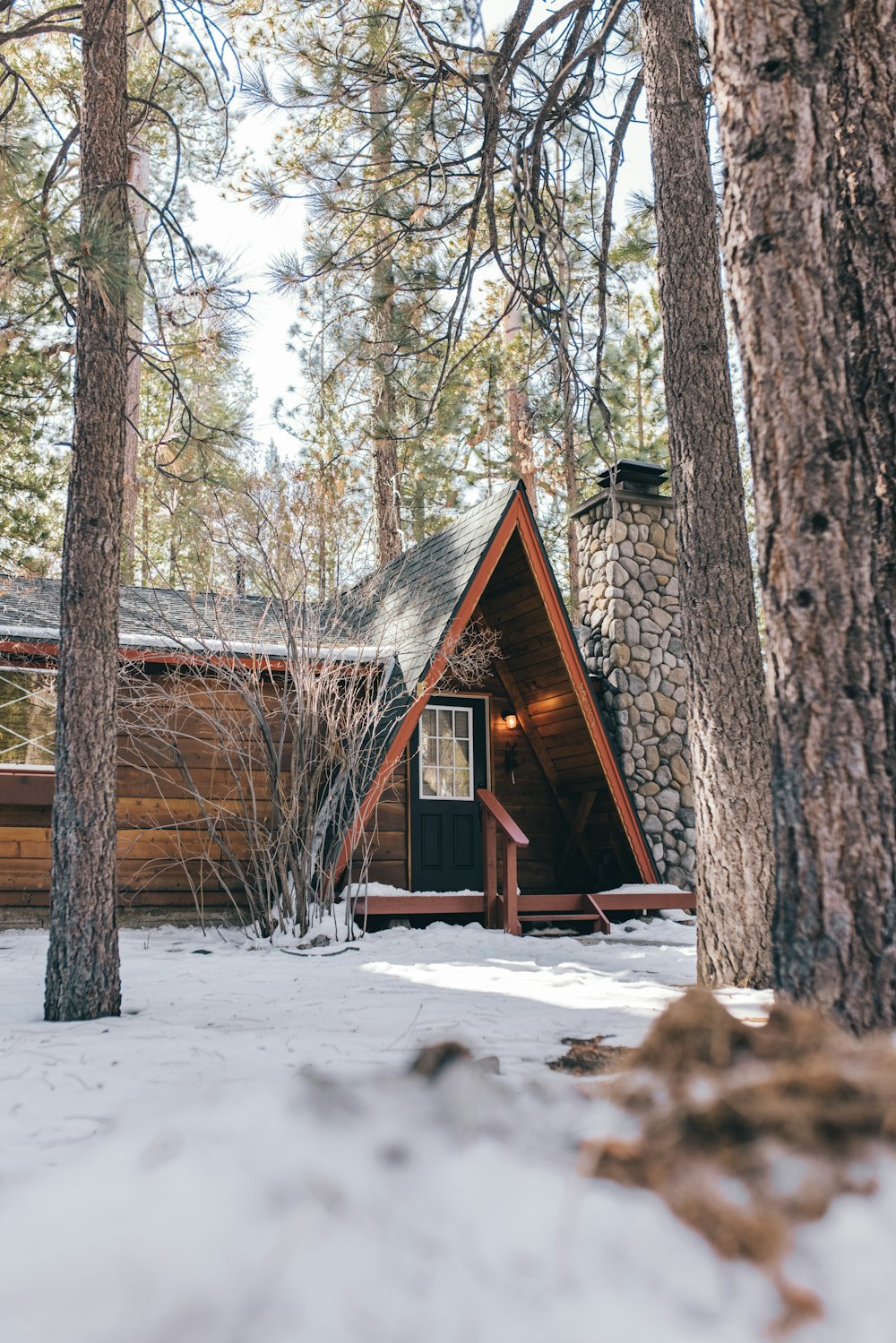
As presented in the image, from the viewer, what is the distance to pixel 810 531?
2053mm

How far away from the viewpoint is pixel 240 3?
6.18 metres

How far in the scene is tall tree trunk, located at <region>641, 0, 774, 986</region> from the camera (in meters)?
4.08

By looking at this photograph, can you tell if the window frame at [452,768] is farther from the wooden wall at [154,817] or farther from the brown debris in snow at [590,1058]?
the brown debris in snow at [590,1058]

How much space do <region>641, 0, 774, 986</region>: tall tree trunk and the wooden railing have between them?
11.1 feet

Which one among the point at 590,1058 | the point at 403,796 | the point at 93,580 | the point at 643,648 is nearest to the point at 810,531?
the point at 590,1058

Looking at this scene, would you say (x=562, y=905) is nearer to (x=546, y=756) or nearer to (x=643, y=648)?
(x=546, y=756)

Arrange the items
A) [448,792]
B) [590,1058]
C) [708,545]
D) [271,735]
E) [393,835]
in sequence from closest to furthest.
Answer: [590,1058] < [708,545] < [271,735] < [393,835] < [448,792]

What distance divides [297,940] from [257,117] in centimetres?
527

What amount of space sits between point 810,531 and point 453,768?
23.2 ft

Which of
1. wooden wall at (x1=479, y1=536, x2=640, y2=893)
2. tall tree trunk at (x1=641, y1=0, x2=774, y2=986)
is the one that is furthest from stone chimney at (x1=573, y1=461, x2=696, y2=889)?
tall tree trunk at (x1=641, y1=0, x2=774, y2=986)

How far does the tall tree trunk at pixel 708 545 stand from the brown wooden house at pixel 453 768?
10.1ft

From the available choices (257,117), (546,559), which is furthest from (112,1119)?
(546,559)

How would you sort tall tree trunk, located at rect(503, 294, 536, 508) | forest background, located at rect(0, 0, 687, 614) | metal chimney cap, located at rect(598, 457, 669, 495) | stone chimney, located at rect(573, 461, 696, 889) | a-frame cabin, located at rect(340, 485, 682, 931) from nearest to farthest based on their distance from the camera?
forest background, located at rect(0, 0, 687, 614) < a-frame cabin, located at rect(340, 485, 682, 931) < stone chimney, located at rect(573, 461, 696, 889) < metal chimney cap, located at rect(598, 457, 669, 495) < tall tree trunk, located at rect(503, 294, 536, 508)

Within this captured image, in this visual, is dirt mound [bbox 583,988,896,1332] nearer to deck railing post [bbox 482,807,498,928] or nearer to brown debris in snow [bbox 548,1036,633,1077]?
brown debris in snow [bbox 548,1036,633,1077]
